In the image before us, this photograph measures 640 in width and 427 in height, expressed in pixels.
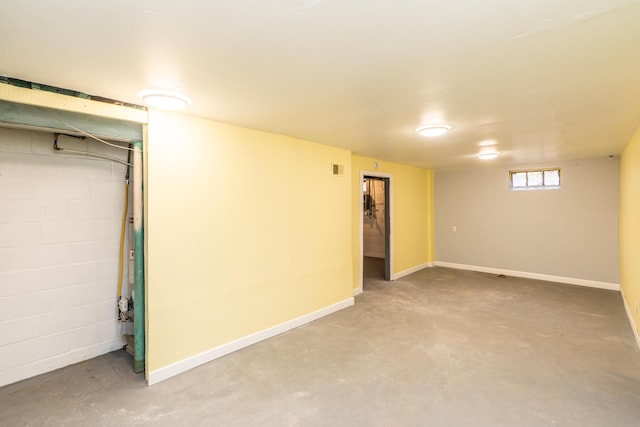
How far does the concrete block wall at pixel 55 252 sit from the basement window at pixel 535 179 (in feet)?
21.3

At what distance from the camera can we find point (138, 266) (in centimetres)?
255

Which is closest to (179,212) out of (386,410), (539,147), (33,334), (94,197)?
(94,197)

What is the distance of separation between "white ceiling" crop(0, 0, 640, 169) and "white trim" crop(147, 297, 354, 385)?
2.13 metres

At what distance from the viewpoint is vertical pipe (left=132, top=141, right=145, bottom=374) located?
2.53 m

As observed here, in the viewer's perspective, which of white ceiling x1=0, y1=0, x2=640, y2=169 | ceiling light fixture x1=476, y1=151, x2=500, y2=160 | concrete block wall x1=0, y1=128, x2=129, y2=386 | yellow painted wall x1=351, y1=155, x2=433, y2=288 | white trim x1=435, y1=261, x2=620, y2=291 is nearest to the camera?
white ceiling x1=0, y1=0, x2=640, y2=169

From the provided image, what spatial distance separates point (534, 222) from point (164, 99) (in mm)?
6310

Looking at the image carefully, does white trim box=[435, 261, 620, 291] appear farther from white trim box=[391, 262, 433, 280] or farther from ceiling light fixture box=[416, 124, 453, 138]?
ceiling light fixture box=[416, 124, 453, 138]

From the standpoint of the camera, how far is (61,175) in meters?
2.70

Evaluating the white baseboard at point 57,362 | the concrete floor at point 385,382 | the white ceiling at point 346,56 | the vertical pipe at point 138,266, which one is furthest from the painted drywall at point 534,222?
the white baseboard at point 57,362

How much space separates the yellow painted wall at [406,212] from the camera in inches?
193

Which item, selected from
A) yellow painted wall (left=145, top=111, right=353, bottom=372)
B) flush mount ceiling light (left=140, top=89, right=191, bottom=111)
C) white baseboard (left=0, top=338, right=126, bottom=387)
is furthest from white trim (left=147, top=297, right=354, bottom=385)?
flush mount ceiling light (left=140, top=89, right=191, bottom=111)

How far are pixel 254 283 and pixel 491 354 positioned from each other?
7.91 ft

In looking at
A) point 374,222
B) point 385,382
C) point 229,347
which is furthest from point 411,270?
point 229,347

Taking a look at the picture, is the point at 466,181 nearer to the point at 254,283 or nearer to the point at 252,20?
the point at 254,283
